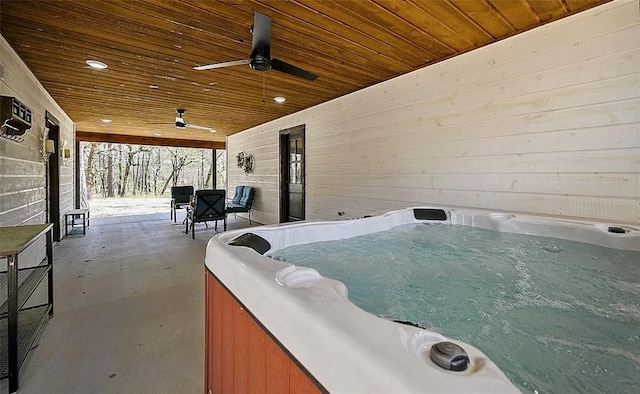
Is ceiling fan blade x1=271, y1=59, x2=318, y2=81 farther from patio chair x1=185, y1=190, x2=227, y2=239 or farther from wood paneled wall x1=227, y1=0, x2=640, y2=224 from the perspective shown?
patio chair x1=185, y1=190, x2=227, y2=239

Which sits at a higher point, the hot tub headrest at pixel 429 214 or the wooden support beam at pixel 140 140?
the wooden support beam at pixel 140 140

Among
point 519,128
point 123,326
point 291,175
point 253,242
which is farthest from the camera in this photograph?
point 291,175

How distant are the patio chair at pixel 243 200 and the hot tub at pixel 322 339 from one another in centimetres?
473

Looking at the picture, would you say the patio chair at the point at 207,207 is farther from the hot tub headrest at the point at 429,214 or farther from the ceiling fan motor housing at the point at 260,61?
the hot tub headrest at the point at 429,214

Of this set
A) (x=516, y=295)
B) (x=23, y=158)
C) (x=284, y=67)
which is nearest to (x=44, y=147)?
(x=23, y=158)

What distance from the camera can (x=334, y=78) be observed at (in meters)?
3.38

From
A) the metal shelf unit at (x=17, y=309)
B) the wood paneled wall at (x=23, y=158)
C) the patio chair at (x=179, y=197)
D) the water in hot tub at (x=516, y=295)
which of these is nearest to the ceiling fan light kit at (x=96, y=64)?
the wood paneled wall at (x=23, y=158)

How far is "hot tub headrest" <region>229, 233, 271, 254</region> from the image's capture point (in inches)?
52.1

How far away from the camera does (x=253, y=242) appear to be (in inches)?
55.4

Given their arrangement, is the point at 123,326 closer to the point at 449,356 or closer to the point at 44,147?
the point at 449,356

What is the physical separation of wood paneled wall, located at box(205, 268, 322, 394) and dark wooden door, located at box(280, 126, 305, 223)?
156 inches

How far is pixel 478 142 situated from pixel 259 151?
4681mm

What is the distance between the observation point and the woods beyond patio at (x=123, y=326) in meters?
1.49

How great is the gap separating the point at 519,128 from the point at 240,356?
Answer: 8.52 ft
